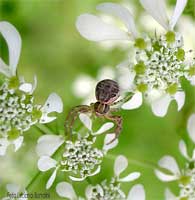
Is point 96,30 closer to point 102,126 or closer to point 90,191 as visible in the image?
point 102,126

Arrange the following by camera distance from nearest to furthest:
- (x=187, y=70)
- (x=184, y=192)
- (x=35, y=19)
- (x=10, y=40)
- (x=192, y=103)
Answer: (x=10, y=40), (x=187, y=70), (x=184, y=192), (x=192, y=103), (x=35, y=19)

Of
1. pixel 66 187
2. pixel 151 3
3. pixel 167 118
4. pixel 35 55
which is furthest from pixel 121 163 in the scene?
pixel 35 55

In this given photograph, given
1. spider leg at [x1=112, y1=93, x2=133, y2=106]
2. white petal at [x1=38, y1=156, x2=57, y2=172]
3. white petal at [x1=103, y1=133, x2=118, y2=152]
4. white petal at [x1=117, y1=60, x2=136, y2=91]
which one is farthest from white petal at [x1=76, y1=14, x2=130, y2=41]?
white petal at [x1=38, y1=156, x2=57, y2=172]

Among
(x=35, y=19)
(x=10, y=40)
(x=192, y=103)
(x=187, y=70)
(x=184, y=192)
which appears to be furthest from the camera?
(x=35, y=19)

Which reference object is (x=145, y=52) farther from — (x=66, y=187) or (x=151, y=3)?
(x=66, y=187)

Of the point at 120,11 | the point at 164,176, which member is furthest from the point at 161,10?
the point at 164,176

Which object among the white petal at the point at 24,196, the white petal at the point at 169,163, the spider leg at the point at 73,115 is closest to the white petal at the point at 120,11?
the spider leg at the point at 73,115
